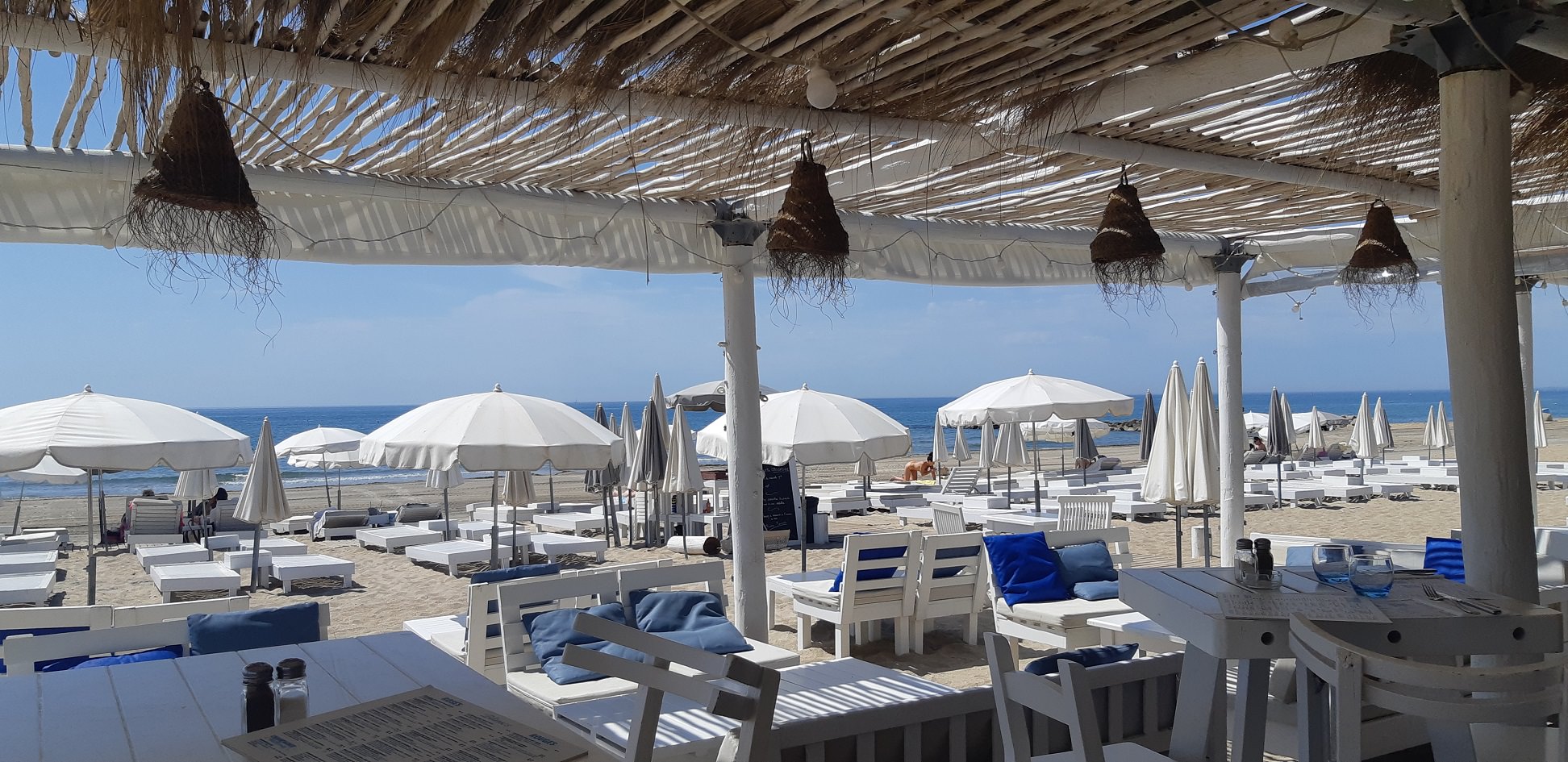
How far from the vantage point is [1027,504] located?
1573cm

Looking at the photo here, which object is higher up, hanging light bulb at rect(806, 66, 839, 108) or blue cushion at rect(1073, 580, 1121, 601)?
hanging light bulb at rect(806, 66, 839, 108)

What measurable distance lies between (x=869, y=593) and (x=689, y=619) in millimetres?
1977

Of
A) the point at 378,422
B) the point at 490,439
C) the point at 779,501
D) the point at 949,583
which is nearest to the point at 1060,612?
the point at 949,583

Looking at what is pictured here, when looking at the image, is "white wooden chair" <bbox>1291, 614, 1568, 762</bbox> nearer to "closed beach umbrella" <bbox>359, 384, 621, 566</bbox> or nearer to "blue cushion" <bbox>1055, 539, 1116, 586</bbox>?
"blue cushion" <bbox>1055, 539, 1116, 586</bbox>

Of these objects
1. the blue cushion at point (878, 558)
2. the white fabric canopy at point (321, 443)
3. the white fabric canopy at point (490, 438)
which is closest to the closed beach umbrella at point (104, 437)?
the white fabric canopy at point (490, 438)

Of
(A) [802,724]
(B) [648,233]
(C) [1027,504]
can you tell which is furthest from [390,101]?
(C) [1027,504]

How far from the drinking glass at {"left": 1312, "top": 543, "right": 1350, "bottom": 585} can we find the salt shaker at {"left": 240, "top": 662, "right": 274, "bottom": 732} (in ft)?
8.87

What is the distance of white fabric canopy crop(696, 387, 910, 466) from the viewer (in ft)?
28.9

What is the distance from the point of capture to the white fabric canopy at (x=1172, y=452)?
26.6ft

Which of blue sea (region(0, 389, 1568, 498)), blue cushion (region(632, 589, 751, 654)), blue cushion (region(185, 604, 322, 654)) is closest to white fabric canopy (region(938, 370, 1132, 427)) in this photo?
blue sea (region(0, 389, 1568, 498))

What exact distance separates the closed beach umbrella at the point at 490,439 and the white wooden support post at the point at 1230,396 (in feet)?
15.1

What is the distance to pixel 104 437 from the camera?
23.6 ft

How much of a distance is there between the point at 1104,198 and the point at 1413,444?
1714 inches

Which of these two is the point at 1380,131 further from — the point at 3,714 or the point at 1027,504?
the point at 1027,504
